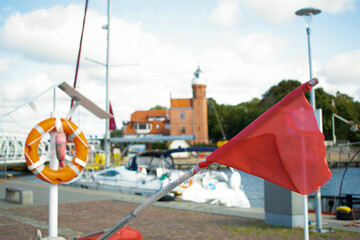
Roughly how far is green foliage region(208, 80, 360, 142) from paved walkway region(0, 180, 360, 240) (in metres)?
50.5

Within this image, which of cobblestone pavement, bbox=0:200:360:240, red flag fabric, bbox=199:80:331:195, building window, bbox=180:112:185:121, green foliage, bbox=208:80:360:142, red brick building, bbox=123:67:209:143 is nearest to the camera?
red flag fabric, bbox=199:80:331:195

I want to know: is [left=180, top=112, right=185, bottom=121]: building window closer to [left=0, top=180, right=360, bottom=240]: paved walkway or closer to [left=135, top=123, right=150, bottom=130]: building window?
[left=135, top=123, right=150, bottom=130]: building window

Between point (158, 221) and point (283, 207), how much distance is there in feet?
11.4

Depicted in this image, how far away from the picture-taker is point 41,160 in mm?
8312

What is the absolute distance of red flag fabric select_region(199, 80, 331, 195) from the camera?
390 cm

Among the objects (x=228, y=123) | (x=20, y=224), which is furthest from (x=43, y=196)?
(x=228, y=123)

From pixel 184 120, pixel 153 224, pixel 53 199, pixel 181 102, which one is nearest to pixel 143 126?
pixel 184 120

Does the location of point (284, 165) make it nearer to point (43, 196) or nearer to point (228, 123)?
point (43, 196)

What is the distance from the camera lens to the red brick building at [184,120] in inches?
3676

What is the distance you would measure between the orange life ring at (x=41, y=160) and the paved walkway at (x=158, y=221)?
1.54m

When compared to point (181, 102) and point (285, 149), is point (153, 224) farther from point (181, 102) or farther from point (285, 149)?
point (181, 102)

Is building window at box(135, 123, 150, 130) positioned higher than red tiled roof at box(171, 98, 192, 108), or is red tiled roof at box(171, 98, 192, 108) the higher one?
red tiled roof at box(171, 98, 192, 108)

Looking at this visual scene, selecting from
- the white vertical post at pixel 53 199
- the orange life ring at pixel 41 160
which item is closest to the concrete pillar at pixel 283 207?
the orange life ring at pixel 41 160

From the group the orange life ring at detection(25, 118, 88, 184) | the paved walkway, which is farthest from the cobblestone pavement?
the orange life ring at detection(25, 118, 88, 184)
